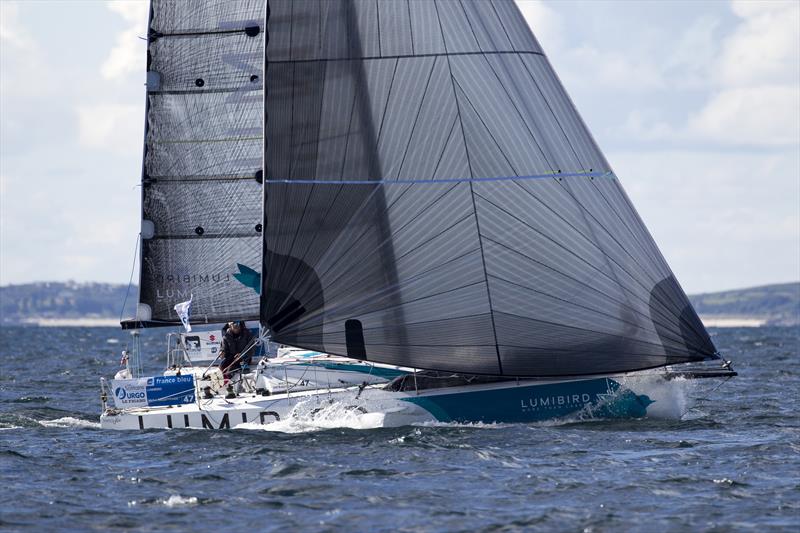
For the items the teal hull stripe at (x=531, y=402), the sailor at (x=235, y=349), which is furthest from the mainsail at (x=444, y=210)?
the sailor at (x=235, y=349)

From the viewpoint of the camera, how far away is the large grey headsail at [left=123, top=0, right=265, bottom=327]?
78.6 feet

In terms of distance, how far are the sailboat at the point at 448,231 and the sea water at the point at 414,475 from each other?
752 mm

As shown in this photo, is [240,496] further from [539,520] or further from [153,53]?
[153,53]

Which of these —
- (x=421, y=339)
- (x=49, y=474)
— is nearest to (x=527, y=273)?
(x=421, y=339)

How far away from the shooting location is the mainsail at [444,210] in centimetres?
1759

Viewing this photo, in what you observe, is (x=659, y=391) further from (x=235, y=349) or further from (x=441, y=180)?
(x=235, y=349)

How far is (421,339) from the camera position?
17.8 m

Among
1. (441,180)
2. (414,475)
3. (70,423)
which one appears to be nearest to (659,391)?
(441,180)

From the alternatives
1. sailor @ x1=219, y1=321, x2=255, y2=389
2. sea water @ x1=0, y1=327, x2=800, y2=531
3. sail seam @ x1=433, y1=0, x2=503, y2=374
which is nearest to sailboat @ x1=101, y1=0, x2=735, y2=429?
sail seam @ x1=433, y1=0, x2=503, y2=374

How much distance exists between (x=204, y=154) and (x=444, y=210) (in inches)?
307

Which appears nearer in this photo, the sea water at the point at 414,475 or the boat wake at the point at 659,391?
the sea water at the point at 414,475

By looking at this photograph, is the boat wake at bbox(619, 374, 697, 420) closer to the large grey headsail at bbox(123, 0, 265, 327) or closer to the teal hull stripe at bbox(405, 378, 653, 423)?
the teal hull stripe at bbox(405, 378, 653, 423)

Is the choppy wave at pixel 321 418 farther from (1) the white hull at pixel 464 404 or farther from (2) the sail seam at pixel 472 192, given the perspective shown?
(2) the sail seam at pixel 472 192

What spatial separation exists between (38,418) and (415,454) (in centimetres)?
889
